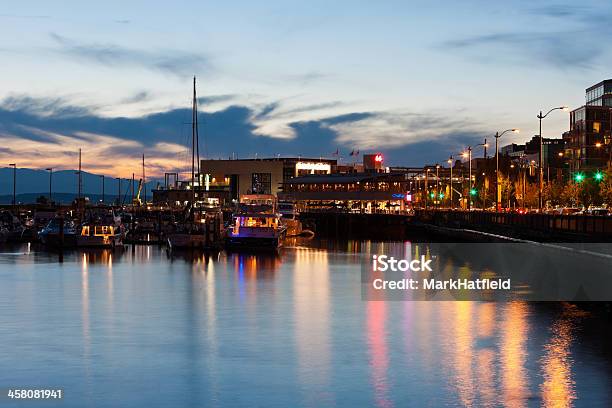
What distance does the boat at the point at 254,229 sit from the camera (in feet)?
340

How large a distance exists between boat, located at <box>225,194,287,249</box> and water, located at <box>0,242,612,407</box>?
36.6 metres

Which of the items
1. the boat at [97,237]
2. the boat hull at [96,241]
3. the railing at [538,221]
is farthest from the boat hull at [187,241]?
the railing at [538,221]

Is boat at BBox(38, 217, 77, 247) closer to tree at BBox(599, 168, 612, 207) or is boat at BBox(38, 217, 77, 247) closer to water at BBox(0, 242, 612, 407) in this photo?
water at BBox(0, 242, 612, 407)

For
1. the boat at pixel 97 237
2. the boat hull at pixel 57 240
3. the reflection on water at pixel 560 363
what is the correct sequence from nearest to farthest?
the reflection on water at pixel 560 363 < the boat at pixel 97 237 < the boat hull at pixel 57 240

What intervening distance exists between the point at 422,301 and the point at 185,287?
18089 mm

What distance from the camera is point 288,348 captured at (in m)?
38.2

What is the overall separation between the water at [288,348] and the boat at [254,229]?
36.6 m

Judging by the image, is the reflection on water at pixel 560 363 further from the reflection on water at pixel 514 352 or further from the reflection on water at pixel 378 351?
the reflection on water at pixel 378 351

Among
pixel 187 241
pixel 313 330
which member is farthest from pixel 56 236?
pixel 313 330

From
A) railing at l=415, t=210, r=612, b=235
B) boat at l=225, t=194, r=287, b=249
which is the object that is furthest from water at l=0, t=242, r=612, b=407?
boat at l=225, t=194, r=287, b=249

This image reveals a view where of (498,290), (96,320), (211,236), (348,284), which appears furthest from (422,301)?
(211,236)

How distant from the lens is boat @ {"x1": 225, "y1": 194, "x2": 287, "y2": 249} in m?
104

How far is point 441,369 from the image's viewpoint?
3328 centimetres

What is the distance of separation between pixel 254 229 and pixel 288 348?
66.6m
